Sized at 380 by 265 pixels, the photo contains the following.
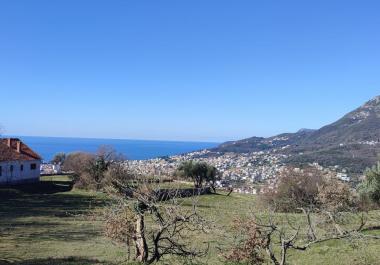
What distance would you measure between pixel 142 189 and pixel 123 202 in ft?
2.32

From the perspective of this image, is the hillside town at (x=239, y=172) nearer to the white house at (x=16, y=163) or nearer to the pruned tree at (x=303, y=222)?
the pruned tree at (x=303, y=222)

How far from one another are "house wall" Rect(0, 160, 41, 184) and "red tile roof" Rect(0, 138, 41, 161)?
0.59 metres

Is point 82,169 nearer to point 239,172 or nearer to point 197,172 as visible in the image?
point 197,172

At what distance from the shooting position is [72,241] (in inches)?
977

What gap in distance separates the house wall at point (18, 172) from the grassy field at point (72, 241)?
42.3ft

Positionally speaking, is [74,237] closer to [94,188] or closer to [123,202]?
[123,202]

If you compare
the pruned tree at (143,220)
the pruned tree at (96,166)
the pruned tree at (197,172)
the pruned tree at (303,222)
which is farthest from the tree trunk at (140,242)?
the pruned tree at (197,172)

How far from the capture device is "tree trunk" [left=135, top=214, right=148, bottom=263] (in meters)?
14.6

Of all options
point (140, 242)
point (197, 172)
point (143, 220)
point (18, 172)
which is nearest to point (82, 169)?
point (18, 172)

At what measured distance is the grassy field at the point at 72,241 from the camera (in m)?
16.8

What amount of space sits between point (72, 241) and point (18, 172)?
1623 inches

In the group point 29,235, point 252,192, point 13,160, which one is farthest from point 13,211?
point 252,192

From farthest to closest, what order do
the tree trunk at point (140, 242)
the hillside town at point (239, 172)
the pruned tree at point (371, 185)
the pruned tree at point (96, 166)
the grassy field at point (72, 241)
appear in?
1. the pruned tree at point (96, 166)
2. the pruned tree at point (371, 185)
3. the hillside town at point (239, 172)
4. the grassy field at point (72, 241)
5. the tree trunk at point (140, 242)

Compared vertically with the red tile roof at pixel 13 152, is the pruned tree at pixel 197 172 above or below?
below
